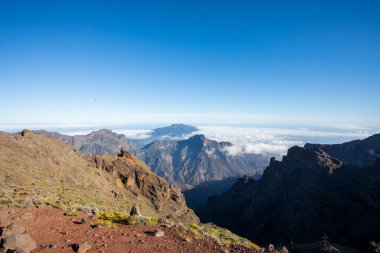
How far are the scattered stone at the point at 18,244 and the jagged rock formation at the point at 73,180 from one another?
9.97 meters

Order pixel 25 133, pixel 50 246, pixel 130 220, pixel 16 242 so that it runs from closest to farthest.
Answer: pixel 16 242 → pixel 50 246 → pixel 130 220 → pixel 25 133

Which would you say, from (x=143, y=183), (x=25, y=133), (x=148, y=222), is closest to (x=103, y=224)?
(x=148, y=222)

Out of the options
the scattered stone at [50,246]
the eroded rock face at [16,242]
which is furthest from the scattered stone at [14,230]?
the scattered stone at [50,246]

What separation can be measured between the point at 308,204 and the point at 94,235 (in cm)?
14348

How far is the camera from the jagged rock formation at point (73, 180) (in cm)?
3447

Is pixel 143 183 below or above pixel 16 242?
below

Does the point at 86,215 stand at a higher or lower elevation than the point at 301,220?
higher

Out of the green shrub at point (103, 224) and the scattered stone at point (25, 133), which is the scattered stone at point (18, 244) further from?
the scattered stone at point (25, 133)

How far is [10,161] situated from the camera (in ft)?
150

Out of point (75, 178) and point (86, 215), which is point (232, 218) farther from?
point (86, 215)

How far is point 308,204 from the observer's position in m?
143

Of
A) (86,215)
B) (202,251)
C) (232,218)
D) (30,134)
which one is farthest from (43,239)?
(232,218)

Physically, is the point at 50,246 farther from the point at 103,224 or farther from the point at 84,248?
the point at 103,224

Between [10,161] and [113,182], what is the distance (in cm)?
3131
